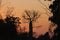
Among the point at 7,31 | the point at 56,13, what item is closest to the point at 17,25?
the point at 7,31

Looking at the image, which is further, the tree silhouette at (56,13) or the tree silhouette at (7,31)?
the tree silhouette at (7,31)

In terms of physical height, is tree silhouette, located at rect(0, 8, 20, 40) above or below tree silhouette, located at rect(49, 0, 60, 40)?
below

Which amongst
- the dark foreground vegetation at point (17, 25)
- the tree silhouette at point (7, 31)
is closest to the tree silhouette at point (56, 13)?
the dark foreground vegetation at point (17, 25)

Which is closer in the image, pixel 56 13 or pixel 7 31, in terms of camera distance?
pixel 56 13

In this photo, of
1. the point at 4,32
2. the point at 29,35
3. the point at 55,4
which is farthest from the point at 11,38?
the point at 55,4

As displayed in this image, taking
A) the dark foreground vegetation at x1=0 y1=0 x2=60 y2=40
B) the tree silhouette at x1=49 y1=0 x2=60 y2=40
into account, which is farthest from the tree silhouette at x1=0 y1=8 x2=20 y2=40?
the tree silhouette at x1=49 y1=0 x2=60 y2=40

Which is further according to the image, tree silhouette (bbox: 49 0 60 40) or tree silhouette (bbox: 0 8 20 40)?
tree silhouette (bbox: 0 8 20 40)

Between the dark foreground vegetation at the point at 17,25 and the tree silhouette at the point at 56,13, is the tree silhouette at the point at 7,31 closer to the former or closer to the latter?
the dark foreground vegetation at the point at 17,25

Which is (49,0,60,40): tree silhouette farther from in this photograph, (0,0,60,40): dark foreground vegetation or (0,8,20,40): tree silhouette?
(0,8,20,40): tree silhouette

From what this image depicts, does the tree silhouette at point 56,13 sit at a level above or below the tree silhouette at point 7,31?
above

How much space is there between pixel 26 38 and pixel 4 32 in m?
14.8

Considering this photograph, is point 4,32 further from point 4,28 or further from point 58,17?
point 58,17

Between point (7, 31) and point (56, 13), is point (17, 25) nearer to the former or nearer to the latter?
point (7, 31)

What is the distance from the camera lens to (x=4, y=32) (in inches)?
2336
